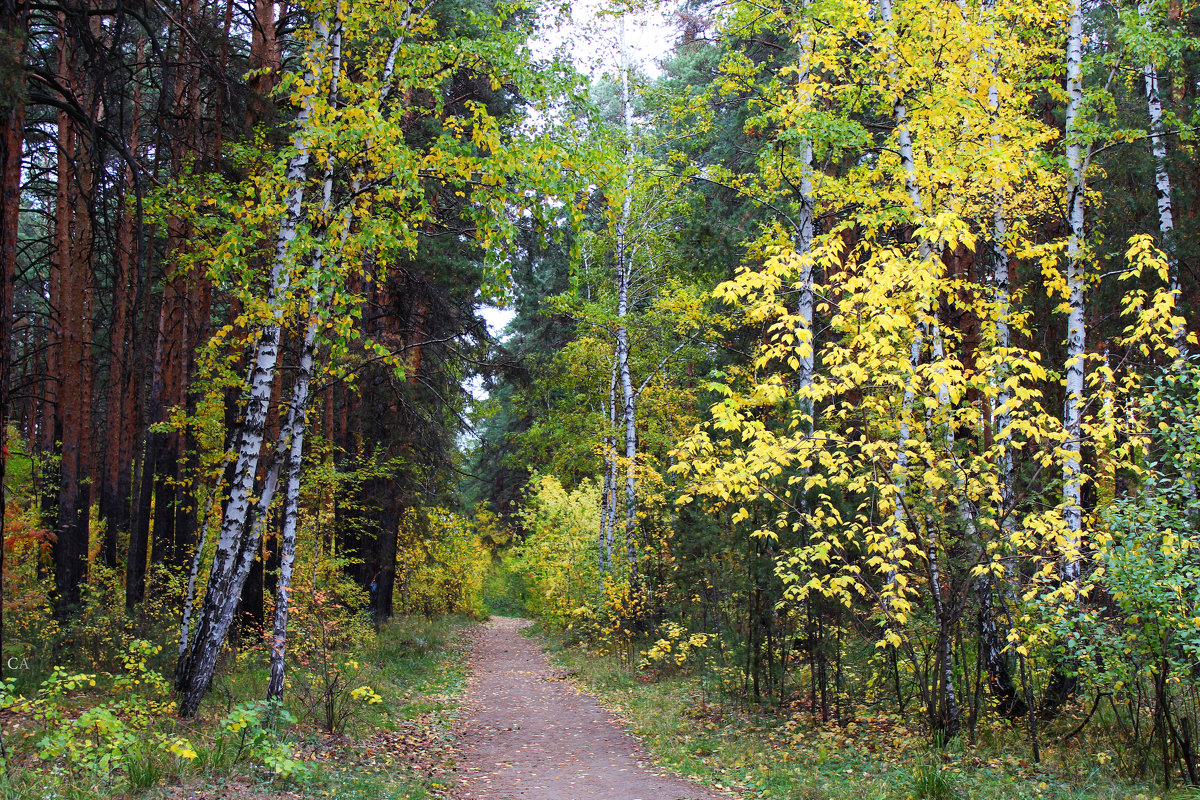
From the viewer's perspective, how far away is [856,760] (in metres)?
7.30

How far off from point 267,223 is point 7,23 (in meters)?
4.66

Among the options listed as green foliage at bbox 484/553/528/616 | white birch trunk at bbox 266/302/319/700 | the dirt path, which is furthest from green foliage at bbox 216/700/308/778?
green foliage at bbox 484/553/528/616

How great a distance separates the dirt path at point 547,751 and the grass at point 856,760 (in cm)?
41

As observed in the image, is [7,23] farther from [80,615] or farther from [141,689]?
[80,615]

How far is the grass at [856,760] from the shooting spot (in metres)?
6.05

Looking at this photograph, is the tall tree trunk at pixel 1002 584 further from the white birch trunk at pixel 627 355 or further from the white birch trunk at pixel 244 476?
the white birch trunk at pixel 627 355

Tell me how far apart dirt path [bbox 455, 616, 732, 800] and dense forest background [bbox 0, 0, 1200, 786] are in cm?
188

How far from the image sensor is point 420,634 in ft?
63.9

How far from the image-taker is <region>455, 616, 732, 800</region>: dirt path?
24.1ft

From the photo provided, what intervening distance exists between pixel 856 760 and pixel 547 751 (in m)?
3.85

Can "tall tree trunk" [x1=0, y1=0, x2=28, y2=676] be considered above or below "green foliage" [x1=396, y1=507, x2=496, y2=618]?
above

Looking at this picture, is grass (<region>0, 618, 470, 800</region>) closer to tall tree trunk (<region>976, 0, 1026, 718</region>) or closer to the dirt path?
the dirt path

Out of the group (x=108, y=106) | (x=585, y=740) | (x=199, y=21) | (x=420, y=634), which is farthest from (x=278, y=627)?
(x=420, y=634)

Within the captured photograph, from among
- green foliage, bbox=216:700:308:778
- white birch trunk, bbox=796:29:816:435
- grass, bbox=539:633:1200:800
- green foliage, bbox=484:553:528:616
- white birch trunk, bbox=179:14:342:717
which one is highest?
white birch trunk, bbox=796:29:816:435
